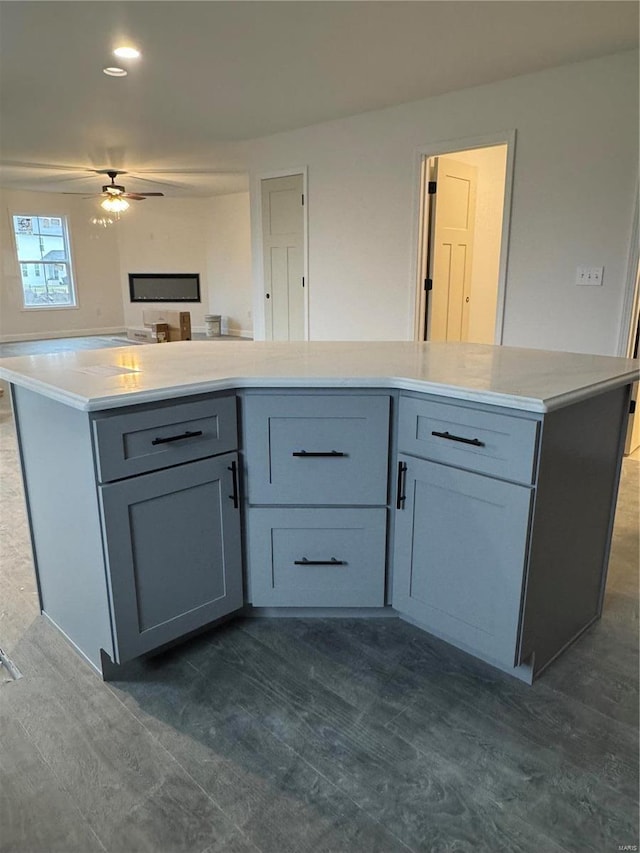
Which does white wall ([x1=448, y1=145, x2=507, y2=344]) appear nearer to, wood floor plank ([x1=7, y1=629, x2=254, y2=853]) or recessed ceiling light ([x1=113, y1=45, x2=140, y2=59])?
recessed ceiling light ([x1=113, y1=45, x2=140, y2=59])

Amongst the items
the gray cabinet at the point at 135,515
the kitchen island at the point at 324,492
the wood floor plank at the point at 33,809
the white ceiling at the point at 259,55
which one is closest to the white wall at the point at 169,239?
the white ceiling at the point at 259,55

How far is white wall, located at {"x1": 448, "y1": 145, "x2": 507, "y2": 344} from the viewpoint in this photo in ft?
16.3

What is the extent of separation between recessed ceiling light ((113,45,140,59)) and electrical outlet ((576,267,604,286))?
9.54 ft

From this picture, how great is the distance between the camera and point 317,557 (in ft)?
6.31

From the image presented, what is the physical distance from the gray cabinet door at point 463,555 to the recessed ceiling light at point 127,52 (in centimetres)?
291

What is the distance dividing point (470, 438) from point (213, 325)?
9139 mm

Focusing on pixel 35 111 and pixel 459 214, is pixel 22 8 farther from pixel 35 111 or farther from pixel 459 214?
pixel 459 214

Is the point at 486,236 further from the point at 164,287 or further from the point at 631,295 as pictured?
the point at 164,287

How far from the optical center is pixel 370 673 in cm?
178

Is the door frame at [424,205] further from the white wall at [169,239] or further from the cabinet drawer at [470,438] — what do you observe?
the white wall at [169,239]

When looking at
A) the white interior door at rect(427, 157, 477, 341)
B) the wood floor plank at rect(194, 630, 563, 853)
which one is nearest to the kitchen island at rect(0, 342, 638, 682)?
the wood floor plank at rect(194, 630, 563, 853)

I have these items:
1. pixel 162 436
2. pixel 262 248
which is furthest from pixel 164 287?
pixel 162 436

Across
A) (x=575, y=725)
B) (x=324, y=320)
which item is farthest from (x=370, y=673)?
(x=324, y=320)

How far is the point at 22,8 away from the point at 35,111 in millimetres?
2006
